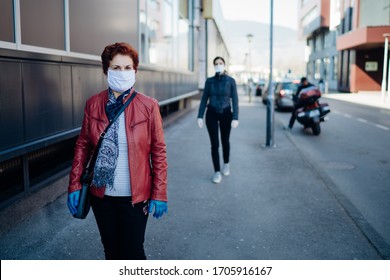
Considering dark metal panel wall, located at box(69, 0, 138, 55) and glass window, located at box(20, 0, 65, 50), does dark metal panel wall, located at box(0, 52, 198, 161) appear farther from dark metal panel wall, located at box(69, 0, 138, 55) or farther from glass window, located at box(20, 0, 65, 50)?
dark metal panel wall, located at box(69, 0, 138, 55)

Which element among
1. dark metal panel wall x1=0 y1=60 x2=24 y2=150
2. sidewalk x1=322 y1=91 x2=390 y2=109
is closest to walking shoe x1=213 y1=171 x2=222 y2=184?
dark metal panel wall x1=0 y1=60 x2=24 y2=150

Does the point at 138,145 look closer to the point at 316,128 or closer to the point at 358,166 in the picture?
the point at 358,166

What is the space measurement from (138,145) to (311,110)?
1117 centimetres

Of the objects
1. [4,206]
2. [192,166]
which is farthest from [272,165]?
[4,206]

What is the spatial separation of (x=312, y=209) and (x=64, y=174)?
3.31 meters

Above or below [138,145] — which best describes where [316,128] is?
below

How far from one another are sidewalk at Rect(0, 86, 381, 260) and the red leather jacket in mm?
1452

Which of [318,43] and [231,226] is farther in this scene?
[318,43]

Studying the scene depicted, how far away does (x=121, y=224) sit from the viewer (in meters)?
2.98

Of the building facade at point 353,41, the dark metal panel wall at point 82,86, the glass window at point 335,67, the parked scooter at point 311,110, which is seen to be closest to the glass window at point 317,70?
the building facade at point 353,41

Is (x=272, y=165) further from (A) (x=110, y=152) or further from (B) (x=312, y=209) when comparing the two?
(A) (x=110, y=152)

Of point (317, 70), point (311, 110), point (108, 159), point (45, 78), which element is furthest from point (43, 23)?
point (317, 70)

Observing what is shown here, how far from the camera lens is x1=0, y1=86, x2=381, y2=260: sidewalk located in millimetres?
4316

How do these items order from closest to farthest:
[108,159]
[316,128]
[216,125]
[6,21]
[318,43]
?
[108,159]
[6,21]
[216,125]
[316,128]
[318,43]
